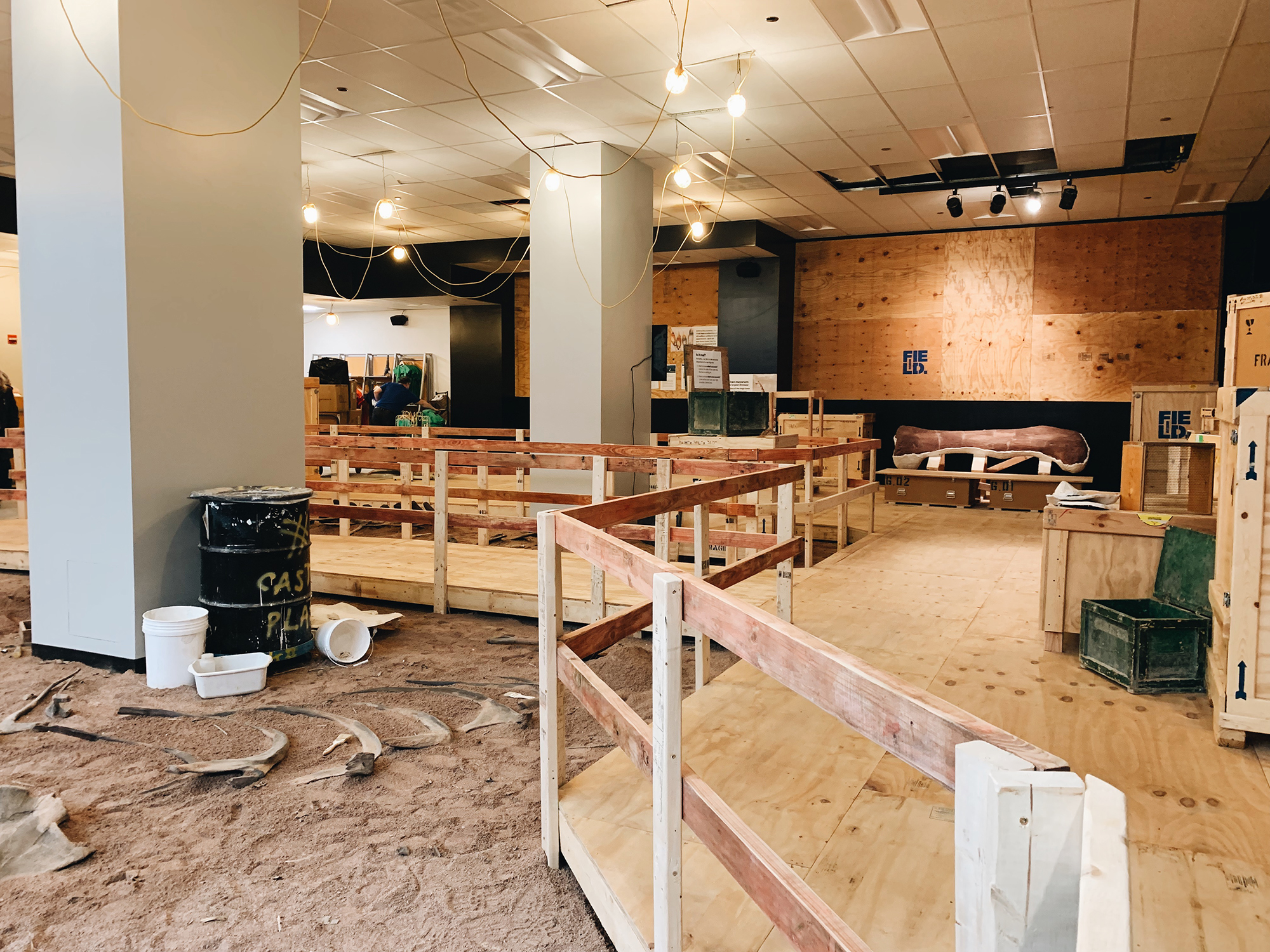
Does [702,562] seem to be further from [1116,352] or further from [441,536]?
[1116,352]

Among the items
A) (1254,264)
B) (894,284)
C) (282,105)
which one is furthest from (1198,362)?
(282,105)

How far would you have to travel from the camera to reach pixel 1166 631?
3475 mm

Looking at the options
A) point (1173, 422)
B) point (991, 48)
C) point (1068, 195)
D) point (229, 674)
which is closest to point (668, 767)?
point (229, 674)

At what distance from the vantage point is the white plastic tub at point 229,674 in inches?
150

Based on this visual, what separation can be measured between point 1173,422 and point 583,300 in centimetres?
542

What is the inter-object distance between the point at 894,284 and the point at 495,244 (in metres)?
5.64

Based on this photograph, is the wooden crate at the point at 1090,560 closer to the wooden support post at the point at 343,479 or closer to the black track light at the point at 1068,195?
the wooden support post at the point at 343,479

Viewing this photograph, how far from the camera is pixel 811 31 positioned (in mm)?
5465

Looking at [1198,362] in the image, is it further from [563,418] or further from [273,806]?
[273,806]

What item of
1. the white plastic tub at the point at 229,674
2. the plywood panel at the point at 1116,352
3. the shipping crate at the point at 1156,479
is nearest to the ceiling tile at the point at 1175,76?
the shipping crate at the point at 1156,479

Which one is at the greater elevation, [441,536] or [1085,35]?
[1085,35]

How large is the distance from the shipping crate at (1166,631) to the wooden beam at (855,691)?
8.66ft

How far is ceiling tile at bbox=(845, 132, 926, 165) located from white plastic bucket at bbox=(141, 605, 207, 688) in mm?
6398

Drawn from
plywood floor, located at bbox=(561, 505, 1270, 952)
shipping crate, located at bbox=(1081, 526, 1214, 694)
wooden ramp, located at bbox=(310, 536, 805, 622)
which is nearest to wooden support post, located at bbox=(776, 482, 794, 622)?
plywood floor, located at bbox=(561, 505, 1270, 952)
